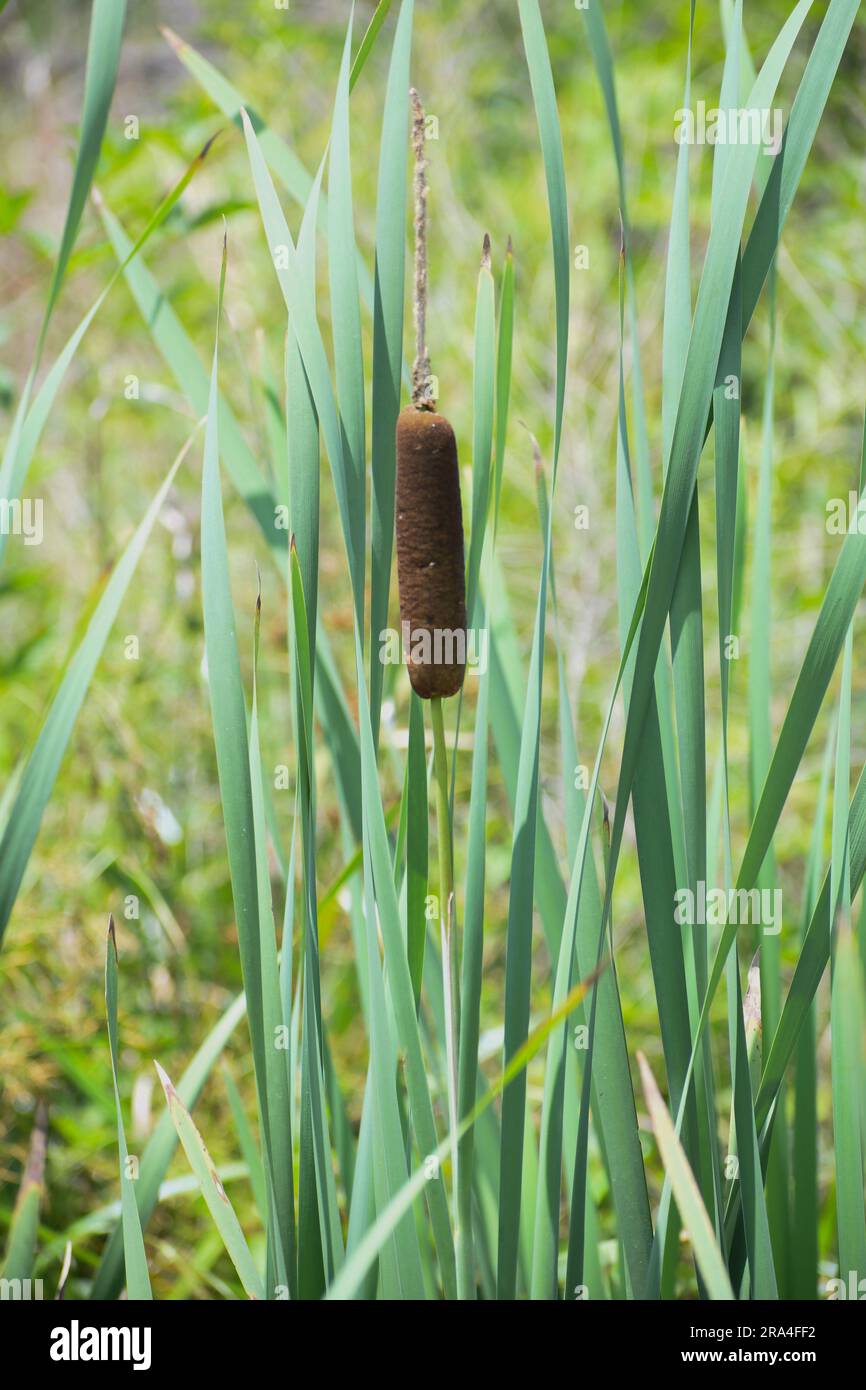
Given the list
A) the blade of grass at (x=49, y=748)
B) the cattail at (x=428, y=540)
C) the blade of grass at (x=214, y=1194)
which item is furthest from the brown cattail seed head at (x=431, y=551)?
the blade of grass at (x=214, y=1194)

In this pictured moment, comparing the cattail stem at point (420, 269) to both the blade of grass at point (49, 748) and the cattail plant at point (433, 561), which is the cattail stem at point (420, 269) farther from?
the blade of grass at point (49, 748)

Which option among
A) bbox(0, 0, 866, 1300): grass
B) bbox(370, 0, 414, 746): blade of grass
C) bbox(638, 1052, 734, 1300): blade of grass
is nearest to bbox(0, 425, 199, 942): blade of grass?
bbox(0, 0, 866, 1300): grass

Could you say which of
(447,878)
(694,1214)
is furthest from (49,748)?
(694,1214)

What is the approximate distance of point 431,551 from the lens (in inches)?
19.4

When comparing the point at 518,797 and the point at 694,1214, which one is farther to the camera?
the point at 518,797

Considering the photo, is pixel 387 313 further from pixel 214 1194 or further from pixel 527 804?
pixel 214 1194

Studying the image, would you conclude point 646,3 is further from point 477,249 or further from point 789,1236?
point 789,1236

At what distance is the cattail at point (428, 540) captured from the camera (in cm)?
48

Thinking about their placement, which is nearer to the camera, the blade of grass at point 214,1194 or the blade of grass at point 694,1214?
the blade of grass at point 694,1214

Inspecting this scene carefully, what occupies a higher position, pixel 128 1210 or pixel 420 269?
pixel 420 269

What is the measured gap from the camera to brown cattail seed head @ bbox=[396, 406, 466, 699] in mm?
483

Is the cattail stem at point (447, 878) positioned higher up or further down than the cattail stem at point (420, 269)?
further down

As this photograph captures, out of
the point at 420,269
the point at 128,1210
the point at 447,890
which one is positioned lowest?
the point at 128,1210

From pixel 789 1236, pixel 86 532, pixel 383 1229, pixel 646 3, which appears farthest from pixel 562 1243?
pixel 646 3
